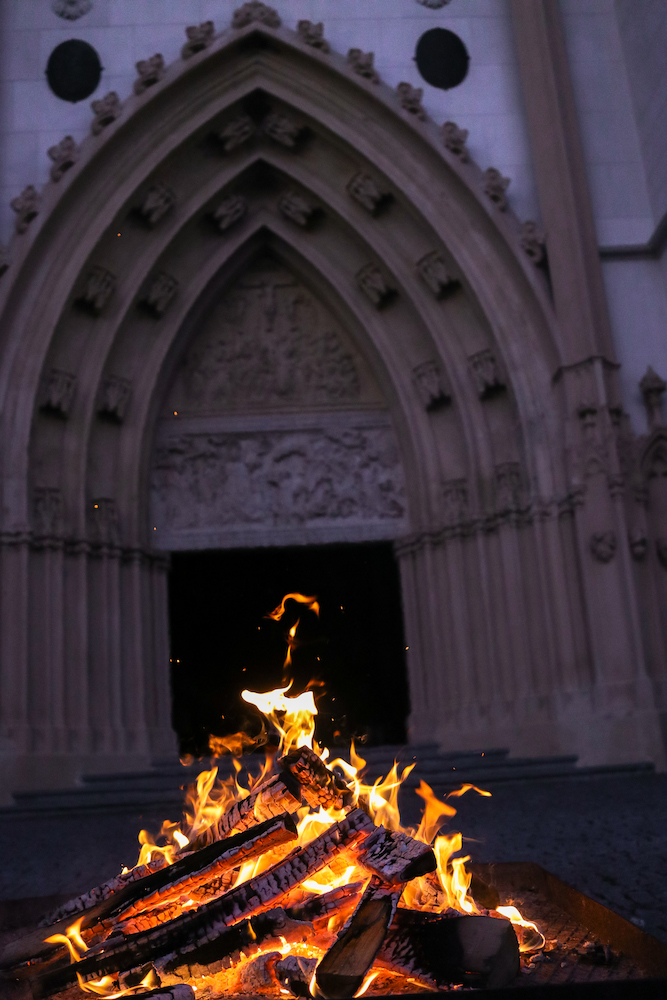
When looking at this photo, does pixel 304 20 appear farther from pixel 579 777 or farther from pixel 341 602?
pixel 579 777

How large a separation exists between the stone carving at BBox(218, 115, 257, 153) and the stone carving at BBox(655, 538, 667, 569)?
18.0ft

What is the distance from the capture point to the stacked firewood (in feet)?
8.45

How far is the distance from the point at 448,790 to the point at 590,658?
2.08 m

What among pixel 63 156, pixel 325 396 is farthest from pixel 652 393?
pixel 63 156

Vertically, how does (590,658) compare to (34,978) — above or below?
above

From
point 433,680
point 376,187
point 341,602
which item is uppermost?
point 376,187

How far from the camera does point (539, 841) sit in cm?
435

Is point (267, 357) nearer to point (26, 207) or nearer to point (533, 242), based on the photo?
point (26, 207)

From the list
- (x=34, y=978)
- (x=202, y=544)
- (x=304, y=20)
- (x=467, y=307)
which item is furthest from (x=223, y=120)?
(x=34, y=978)

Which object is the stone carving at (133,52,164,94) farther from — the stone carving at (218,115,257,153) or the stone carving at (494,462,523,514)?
the stone carving at (494,462,523,514)

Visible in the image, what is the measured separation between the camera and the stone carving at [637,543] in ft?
26.4

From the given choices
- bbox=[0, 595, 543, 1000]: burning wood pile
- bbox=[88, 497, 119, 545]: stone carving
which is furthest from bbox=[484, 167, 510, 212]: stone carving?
bbox=[0, 595, 543, 1000]: burning wood pile

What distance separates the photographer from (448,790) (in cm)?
665

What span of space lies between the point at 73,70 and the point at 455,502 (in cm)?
555
